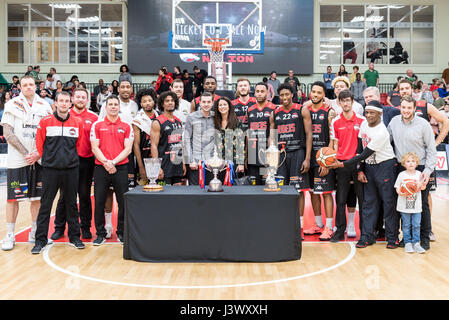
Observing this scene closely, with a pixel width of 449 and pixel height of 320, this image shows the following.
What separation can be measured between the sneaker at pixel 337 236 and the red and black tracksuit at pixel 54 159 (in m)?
3.15

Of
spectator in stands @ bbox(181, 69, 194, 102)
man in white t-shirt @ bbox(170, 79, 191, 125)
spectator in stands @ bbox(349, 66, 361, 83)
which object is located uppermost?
spectator in stands @ bbox(349, 66, 361, 83)

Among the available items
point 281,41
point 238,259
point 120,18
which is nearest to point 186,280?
point 238,259

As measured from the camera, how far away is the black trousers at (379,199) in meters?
5.50

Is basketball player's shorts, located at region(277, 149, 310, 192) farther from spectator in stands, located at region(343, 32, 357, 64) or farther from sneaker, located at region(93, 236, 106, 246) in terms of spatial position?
spectator in stands, located at region(343, 32, 357, 64)

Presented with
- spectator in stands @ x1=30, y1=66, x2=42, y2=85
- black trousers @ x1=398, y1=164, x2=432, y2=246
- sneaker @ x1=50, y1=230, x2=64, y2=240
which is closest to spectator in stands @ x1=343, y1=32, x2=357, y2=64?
spectator in stands @ x1=30, y1=66, x2=42, y2=85

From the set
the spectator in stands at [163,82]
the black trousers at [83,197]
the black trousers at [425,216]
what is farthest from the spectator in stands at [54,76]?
the black trousers at [425,216]

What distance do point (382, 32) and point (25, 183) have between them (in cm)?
1780

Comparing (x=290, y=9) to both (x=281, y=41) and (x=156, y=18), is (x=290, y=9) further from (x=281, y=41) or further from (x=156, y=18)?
(x=156, y=18)

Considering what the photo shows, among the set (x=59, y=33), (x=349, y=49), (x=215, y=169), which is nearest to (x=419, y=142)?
(x=215, y=169)

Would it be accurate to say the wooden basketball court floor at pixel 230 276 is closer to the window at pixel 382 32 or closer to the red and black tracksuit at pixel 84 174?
the red and black tracksuit at pixel 84 174

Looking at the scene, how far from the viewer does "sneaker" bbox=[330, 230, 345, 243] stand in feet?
19.1

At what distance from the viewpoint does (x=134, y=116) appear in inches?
263

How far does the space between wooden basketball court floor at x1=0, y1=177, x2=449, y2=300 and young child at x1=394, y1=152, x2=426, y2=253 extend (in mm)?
154

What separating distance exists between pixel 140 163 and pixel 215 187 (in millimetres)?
1598
